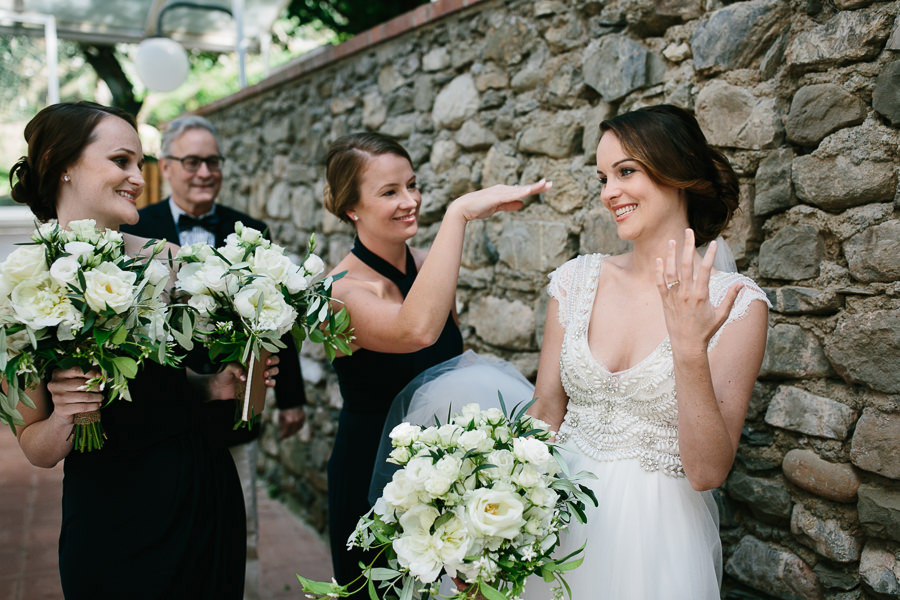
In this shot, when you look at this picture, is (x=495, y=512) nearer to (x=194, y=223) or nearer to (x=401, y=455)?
(x=401, y=455)

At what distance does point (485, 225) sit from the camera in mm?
3785

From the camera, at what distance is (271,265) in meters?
2.07

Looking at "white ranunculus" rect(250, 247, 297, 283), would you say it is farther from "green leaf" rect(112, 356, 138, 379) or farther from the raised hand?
the raised hand

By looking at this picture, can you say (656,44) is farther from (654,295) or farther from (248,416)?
(248,416)

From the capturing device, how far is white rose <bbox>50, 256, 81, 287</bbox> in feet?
5.90

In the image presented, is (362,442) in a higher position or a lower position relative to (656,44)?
lower

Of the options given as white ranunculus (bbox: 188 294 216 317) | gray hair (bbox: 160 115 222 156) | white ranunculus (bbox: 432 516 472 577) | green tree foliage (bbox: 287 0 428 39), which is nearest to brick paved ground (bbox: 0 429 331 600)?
gray hair (bbox: 160 115 222 156)

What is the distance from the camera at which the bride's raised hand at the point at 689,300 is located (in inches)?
67.4

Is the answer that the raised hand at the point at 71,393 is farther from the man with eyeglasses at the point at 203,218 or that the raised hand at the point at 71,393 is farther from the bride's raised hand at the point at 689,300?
the man with eyeglasses at the point at 203,218

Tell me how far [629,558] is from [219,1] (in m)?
9.72

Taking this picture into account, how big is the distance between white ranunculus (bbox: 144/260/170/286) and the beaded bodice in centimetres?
114

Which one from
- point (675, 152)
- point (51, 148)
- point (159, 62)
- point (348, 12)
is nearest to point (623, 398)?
point (675, 152)

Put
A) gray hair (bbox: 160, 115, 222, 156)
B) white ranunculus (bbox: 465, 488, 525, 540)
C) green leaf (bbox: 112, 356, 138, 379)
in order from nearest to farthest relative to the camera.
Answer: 1. white ranunculus (bbox: 465, 488, 525, 540)
2. green leaf (bbox: 112, 356, 138, 379)
3. gray hair (bbox: 160, 115, 222, 156)

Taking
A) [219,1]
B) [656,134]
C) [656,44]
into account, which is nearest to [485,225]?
[656,44]
